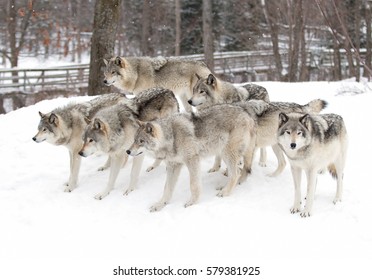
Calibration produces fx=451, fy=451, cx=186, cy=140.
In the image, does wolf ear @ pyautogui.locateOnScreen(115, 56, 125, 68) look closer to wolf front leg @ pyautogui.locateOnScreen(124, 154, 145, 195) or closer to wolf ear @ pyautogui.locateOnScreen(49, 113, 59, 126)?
wolf ear @ pyautogui.locateOnScreen(49, 113, 59, 126)

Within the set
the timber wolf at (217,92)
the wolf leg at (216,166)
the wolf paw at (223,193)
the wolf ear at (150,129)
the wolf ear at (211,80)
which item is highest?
the wolf ear at (211,80)

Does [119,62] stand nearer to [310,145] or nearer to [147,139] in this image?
[147,139]

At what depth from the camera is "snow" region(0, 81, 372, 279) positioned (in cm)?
536

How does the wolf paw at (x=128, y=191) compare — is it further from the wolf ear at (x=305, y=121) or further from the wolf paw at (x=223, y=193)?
the wolf ear at (x=305, y=121)

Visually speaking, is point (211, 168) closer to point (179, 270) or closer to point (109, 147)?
point (109, 147)

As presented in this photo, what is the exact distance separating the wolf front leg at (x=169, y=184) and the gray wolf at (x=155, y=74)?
3215 millimetres

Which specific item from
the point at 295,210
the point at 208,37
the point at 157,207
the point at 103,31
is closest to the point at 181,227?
the point at 157,207

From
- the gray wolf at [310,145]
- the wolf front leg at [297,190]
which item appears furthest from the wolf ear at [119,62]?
the wolf front leg at [297,190]

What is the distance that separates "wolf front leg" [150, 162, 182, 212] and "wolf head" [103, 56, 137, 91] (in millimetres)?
3399

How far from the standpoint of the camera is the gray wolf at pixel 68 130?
7.62 m

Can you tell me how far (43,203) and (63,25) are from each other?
34087 millimetres

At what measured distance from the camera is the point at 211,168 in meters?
7.91

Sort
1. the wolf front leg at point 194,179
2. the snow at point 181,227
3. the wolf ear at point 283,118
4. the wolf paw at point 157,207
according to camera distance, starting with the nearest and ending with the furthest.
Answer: the snow at point 181,227 < the wolf ear at point 283,118 < the wolf front leg at point 194,179 < the wolf paw at point 157,207

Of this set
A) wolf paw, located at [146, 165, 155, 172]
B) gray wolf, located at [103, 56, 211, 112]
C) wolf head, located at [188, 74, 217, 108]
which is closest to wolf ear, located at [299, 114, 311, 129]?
wolf head, located at [188, 74, 217, 108]
